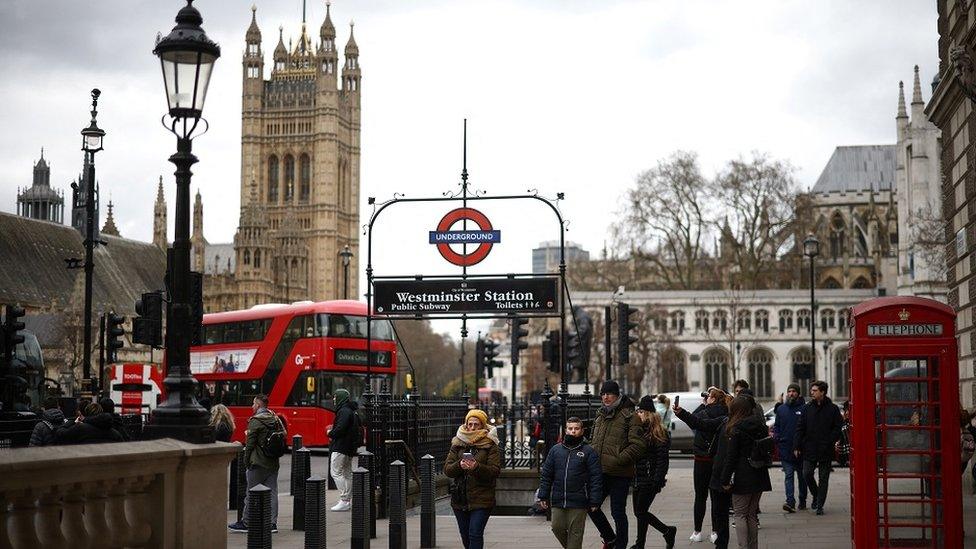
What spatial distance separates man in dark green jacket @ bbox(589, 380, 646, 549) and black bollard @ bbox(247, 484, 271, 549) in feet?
11.4

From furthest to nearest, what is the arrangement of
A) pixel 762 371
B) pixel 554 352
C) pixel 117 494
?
pixel 762 371, pixel 554 352, pixel 117 494

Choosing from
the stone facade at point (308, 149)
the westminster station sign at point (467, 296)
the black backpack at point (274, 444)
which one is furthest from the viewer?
the stone facade at point (308, 149)

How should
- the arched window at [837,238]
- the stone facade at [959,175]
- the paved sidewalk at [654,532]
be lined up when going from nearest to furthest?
the paved sidewalk at [654,532], the stone facade at [959,175], the arched window at [837,238]

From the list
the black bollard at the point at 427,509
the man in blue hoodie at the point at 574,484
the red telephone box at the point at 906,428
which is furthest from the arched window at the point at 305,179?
the red telephone box at the point at 906,428

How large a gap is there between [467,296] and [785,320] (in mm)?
69102

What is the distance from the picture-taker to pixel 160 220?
126 meters

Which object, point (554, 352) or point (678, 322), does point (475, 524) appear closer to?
point (554, 352)

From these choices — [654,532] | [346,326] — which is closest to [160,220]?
[346,326]

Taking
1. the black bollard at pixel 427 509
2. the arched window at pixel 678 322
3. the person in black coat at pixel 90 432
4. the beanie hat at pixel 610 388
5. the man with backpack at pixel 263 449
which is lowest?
the black bollard at pixel 427 509

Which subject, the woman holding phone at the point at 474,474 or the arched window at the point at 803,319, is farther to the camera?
the arched window at the point at 803,319

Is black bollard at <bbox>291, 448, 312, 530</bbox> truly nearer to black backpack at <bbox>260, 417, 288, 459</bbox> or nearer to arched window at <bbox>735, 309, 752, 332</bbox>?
black backpack at <bbox>260, 417, 288, 459</bbox>

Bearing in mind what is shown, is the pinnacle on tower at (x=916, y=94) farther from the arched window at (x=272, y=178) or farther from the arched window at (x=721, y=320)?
the arched window at (x=272, y=178)

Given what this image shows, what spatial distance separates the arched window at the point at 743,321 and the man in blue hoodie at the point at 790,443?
221 ft

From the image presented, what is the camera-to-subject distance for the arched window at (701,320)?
8544 cm
